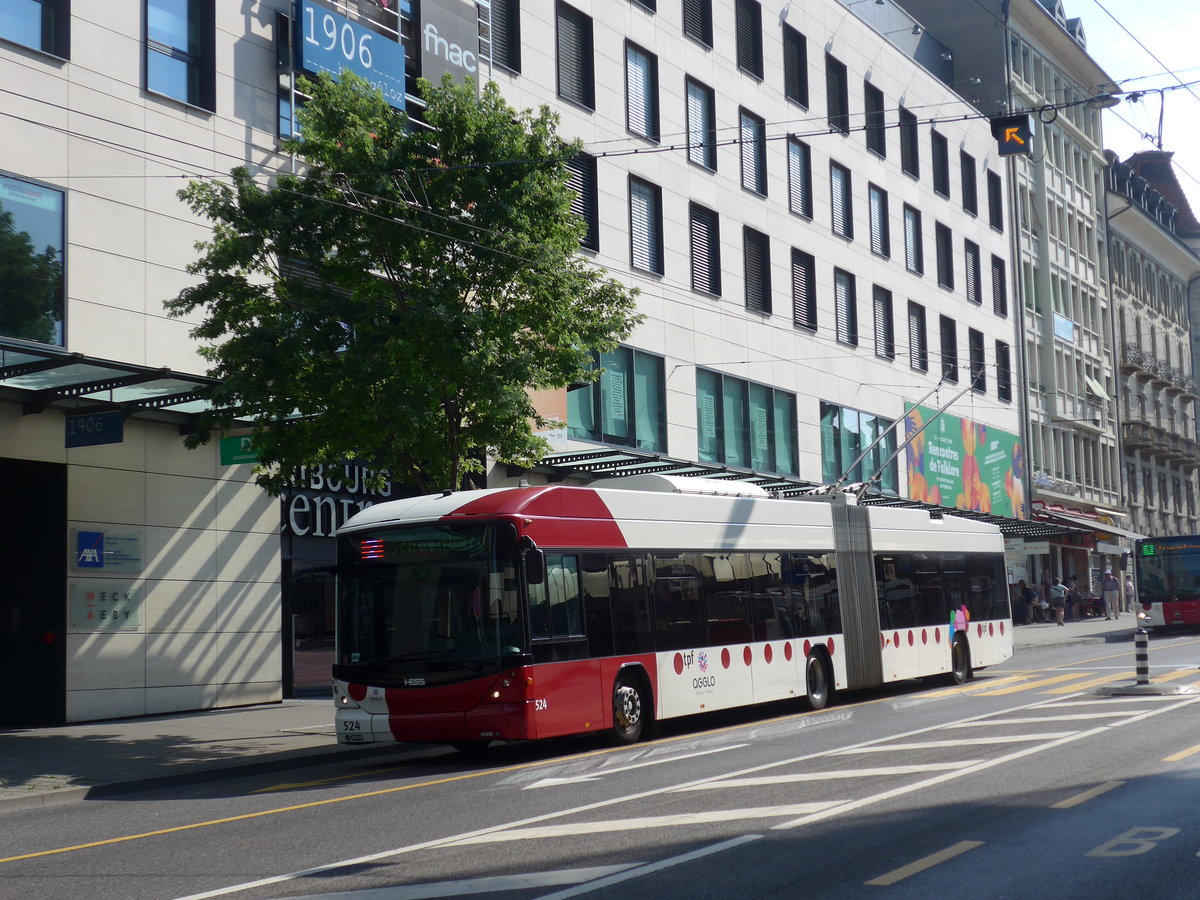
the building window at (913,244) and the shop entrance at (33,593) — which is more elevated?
the building window at (913,244)

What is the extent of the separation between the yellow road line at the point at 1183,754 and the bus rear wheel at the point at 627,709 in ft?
18.9

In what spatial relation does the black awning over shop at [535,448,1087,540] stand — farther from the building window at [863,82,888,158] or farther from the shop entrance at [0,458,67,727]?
the building window at [863,82,888,158]

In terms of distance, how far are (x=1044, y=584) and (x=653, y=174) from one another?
29041 mm

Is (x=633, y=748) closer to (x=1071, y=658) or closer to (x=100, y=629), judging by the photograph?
(x=100, y=629)

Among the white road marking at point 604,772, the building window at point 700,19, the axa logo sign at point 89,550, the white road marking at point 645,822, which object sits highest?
the building window at point 700,19

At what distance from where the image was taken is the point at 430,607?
14875mm

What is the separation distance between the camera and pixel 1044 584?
54.7 m

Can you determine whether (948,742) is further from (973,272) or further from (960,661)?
(973,272)

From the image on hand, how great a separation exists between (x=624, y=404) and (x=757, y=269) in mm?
8008

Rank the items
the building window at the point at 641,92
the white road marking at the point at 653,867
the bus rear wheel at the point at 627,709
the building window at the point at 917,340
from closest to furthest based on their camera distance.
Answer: the white road marking at the point at 653,867
the bus rear wheel at the point at 627,709
the building window at the point at 641,92
the building window at the point at 917,340

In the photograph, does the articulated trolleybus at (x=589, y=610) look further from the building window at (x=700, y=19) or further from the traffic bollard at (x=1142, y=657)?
the building window at (x=700, y=19)

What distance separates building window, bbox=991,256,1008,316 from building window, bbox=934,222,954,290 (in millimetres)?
4315

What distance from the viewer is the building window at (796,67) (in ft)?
132

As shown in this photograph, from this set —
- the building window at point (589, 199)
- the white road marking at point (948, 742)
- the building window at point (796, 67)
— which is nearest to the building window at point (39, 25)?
the building window at point (589, 199)
